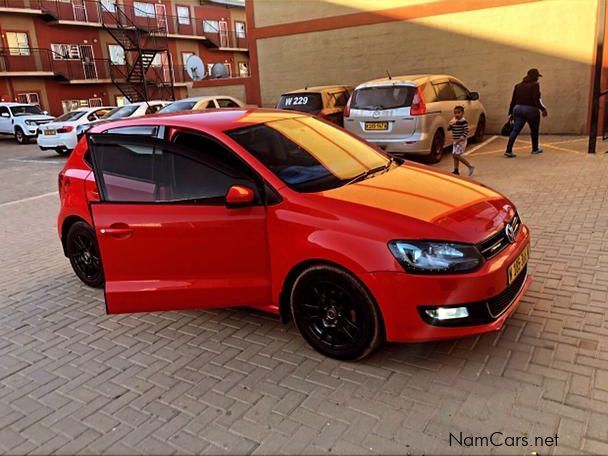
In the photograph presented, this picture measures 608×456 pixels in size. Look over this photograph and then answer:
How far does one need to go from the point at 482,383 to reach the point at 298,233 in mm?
1423

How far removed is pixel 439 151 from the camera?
33.3ft

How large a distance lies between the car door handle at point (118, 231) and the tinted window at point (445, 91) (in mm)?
8107

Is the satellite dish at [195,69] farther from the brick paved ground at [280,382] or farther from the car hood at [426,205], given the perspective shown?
the car hood at [426,205]

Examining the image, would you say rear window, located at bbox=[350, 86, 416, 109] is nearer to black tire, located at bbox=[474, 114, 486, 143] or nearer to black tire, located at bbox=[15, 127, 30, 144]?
black tire, located at bbox=[474, 114, 486, 143]

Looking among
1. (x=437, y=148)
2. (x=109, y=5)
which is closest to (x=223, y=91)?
(x=437, y=148)

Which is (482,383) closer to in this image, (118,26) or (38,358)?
(38,358)

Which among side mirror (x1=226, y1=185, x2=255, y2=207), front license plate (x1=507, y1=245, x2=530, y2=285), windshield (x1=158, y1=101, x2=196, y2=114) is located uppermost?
windshield (x1=158, y1=101, x2=196, y2=114)

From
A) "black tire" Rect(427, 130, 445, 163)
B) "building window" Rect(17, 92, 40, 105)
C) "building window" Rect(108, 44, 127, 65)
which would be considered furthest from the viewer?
"building window" Rect(108, 44, 127, 65)

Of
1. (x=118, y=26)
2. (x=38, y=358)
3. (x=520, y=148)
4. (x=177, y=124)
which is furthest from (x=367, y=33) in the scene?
(x=118, y=26)

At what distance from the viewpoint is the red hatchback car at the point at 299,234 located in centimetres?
298

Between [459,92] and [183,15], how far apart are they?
92.1ft

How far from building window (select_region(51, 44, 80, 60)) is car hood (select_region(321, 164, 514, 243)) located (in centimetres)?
3024

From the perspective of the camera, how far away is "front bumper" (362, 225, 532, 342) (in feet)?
9.58
